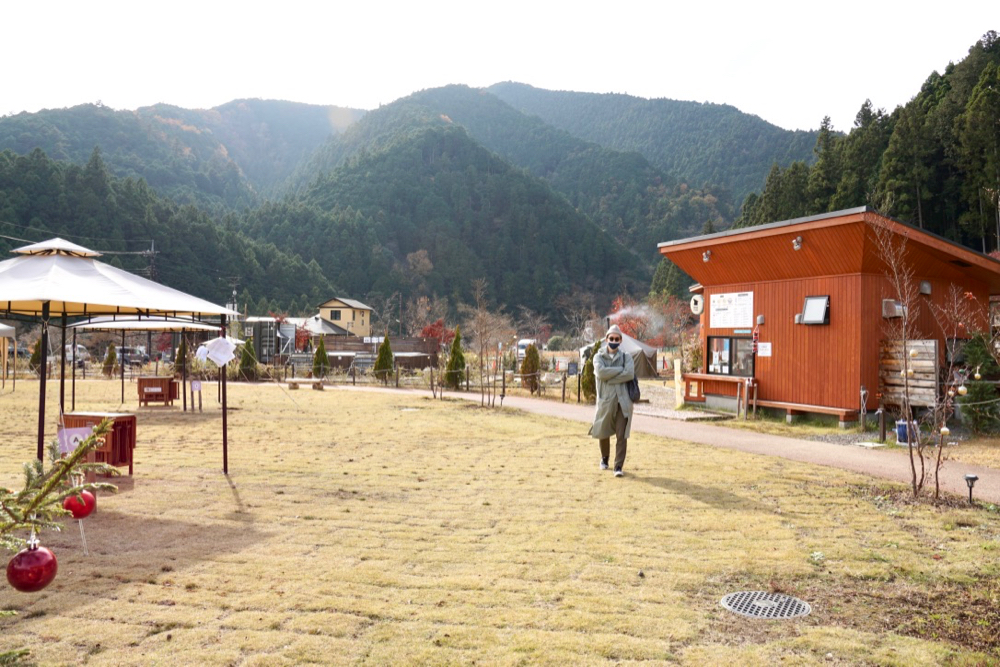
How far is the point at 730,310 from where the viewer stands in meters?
16.7

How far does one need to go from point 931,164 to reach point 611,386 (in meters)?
39.1

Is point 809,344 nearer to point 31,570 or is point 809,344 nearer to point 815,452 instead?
point 815,452

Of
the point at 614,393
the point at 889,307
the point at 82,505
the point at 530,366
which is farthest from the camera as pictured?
the point at 530,366

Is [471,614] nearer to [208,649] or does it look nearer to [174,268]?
[208,649]

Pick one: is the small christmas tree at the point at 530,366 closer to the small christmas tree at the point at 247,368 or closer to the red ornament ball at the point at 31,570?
the small christmas tree at the point at 247,368

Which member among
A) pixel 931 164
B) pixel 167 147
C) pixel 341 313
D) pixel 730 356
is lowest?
pixel 730 356

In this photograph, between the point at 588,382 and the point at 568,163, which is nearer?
the point at 588,382

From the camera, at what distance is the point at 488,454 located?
1058 cm

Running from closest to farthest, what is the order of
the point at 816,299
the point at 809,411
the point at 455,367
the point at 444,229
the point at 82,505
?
the point at 82,505, the point at 816,299, the point at 809,411, the point at 455,367, the point at 444,229

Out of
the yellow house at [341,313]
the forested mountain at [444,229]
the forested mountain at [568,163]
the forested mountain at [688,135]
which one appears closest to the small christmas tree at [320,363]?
the yellow house at [341,313]

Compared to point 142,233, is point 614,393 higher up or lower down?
lower down

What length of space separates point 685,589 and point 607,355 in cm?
424

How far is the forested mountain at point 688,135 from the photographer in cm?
10781

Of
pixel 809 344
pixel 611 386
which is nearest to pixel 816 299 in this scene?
pixel 809 344
